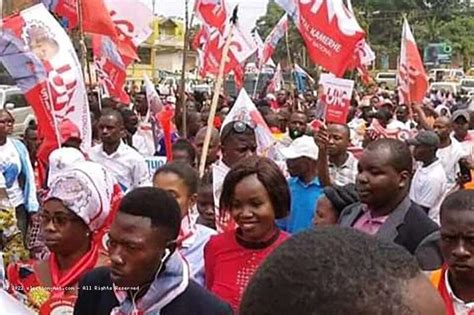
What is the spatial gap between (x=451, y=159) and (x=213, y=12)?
483 cm

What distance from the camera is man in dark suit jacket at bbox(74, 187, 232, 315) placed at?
2699 millimetres

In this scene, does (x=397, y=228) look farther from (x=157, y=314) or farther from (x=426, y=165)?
(x=426, y=165)

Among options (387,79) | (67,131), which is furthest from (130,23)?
(387,79)

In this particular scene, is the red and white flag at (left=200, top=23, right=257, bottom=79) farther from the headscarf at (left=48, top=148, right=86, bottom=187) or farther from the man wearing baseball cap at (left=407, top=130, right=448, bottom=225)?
the headscarf at (left=48, top=148, right=86, bottom=187)

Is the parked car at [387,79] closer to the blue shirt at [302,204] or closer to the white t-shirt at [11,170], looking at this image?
the white t-shirt at [11,170]

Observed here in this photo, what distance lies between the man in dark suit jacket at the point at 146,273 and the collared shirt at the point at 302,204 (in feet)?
6.61

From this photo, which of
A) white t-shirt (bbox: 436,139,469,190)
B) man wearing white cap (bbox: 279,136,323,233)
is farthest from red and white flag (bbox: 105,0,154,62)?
man wearing white cap (bbox: 279,136,323,233)

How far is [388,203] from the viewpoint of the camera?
4.07 metres

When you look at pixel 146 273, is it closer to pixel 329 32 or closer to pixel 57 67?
pixel 57 67

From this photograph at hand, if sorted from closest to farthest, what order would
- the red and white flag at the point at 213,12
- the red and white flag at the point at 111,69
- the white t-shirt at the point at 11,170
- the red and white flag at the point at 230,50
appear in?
the white t-shirt at the point at 11,170 → the red and white flag at the point at 111,69 → the red and white flag at the point at 213,12 → the red and white flag at the point at 230,50

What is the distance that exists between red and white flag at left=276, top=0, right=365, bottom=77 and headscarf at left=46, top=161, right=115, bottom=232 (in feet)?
17.4

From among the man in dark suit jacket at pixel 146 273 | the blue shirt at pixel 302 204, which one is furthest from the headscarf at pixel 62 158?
the man in dark suit jacket at pixel 146 273

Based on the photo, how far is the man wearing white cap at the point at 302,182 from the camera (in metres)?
4.91

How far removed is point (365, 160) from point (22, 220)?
348 centimetres
